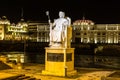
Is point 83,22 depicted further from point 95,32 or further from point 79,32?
point 95,32

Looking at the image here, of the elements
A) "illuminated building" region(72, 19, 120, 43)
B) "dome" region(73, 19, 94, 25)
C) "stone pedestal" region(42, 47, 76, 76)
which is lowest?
"stone pedestal" region(42, 47, 76, 76)

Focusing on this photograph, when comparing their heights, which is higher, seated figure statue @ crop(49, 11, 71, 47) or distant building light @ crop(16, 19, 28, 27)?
distant building light @ crop(16, 19, 28, 27)

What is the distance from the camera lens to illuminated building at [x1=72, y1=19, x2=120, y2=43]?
445 feet

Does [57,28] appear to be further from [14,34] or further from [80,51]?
[14,34]

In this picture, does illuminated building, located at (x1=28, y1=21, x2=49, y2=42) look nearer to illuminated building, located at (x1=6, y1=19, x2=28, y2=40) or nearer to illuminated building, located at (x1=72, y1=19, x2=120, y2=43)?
illuminated building, located at (x1=6, y1=19, x2=28, y2=40)

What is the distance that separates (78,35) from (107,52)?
211ft

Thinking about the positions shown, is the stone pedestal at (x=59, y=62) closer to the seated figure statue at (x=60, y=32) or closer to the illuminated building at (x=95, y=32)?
the seated figure statue at (x=60, y=32)

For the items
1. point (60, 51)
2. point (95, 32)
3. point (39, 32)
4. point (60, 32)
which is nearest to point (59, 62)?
point (60, 51)

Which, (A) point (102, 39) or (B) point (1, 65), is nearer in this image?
(B) point (1, 65)

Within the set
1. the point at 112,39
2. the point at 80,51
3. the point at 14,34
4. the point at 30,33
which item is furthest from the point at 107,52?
the point at 30,33

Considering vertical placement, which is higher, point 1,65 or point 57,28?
point 57,28

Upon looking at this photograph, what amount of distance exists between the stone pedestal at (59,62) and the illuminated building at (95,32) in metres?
120

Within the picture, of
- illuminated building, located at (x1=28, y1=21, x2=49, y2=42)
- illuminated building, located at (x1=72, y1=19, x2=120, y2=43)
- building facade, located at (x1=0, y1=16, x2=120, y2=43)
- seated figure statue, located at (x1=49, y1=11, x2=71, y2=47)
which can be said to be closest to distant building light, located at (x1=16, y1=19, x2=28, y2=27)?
building facade, located at (x1=0, y1=16, x2=120, y2=43)

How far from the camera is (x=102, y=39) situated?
453ft
